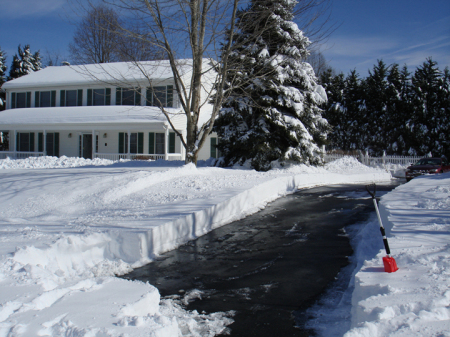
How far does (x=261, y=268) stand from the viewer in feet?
20.2

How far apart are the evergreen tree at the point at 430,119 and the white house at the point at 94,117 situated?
17709 mm

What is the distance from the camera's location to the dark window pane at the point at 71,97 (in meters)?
28.7

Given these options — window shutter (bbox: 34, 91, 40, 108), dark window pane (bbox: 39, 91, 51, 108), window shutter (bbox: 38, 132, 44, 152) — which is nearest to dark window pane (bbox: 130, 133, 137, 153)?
window shutter (bbox: 38, 132, 44, 152)

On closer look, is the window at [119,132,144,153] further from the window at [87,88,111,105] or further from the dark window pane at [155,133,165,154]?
the window at [87,88,111,105]

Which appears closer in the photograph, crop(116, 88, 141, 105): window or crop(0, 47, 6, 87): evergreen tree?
crop(116, 88, 141, 105): window

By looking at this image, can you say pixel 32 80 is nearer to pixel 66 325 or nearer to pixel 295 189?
pixel 295 189

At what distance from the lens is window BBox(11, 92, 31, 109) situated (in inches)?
1201

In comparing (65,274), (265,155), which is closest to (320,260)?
(65,274)

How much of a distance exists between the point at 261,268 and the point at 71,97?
26719 millimetres

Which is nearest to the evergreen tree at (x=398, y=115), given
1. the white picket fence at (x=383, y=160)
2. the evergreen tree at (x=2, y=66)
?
the white picket fence at (x=383, y=160)

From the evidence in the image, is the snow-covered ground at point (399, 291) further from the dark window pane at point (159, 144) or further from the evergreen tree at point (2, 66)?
the evergreen tree at point (2, 66)

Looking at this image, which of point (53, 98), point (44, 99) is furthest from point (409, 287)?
point (44, 99)

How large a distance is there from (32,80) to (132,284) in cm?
2984

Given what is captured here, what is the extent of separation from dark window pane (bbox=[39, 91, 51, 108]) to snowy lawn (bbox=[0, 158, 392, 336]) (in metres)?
17.8
